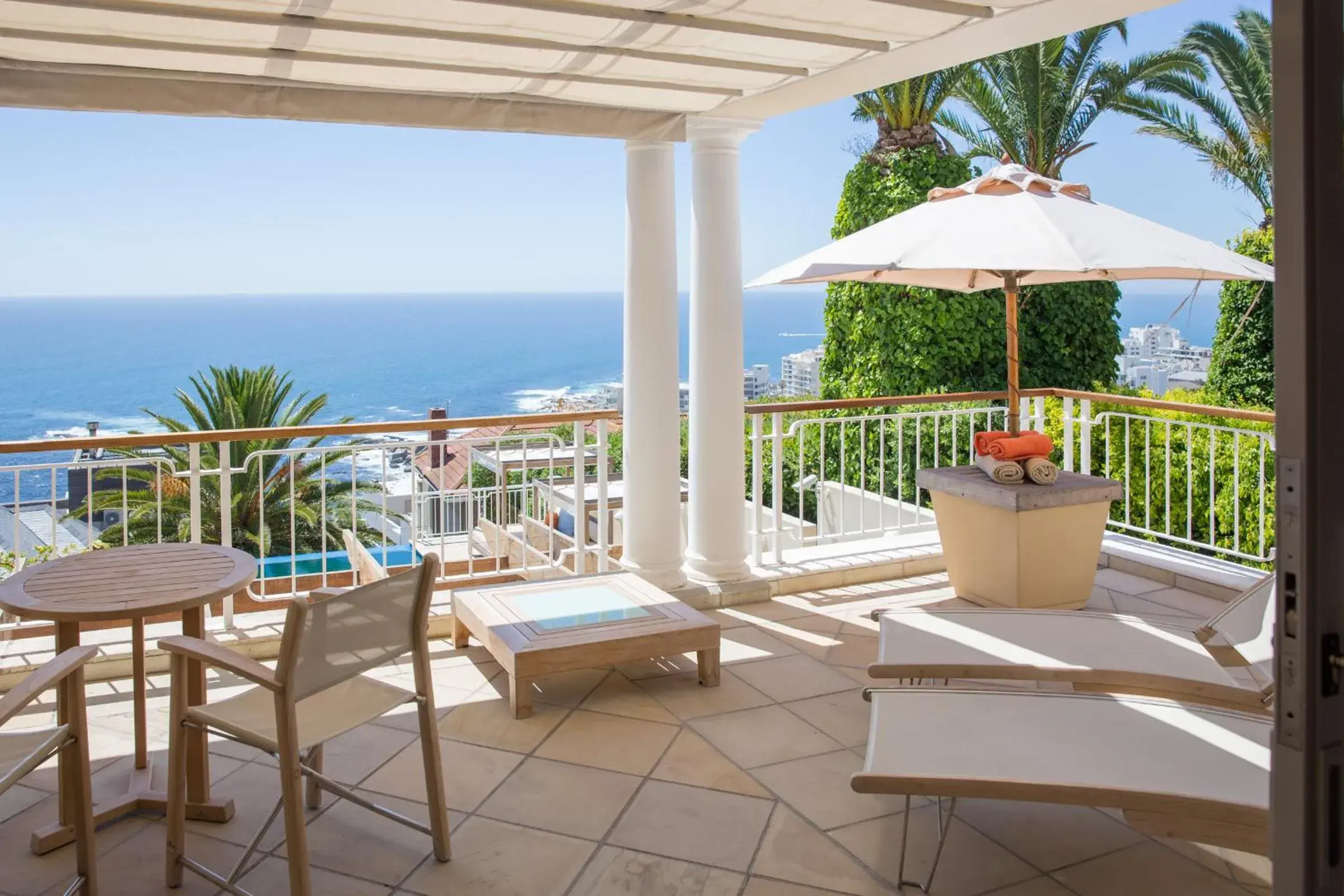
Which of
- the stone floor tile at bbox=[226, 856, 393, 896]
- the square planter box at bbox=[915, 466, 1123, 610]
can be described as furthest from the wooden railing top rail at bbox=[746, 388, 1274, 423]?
the stone floor tile at bbox=[226, 856, 393, 896]

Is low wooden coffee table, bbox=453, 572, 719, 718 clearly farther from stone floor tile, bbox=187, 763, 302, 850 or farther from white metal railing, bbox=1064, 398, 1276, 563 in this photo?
white metal railing, bbox=1064, 398, 1276, 563

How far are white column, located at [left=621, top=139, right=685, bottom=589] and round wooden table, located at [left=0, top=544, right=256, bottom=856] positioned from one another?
2.30 m

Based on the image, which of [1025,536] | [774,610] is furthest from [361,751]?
[1025,536]

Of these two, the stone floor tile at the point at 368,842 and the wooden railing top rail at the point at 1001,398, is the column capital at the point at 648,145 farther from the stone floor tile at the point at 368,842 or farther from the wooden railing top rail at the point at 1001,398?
the stone floor tile at the point at 368,842

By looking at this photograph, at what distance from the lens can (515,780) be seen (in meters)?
3.20

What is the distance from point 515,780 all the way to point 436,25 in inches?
96.0

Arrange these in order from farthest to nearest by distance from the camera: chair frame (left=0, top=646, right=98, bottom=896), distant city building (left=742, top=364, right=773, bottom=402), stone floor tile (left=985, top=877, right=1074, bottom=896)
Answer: distant city building (left=742, top=364, right=773, bottom=402) → stone floor tile (left=985, top=877, right=1074, bottom=896) → chair frame (left=0, top=646, right=98, bottom=896)

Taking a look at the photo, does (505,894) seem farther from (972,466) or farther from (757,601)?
(972,466)

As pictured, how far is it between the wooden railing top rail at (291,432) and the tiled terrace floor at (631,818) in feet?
3.23

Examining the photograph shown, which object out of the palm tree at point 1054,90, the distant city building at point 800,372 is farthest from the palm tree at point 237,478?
the distant city building at point 800,372

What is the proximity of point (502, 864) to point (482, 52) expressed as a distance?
271 cm

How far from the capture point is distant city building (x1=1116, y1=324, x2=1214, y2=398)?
14.6 m

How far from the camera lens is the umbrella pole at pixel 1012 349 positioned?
16.5 ft

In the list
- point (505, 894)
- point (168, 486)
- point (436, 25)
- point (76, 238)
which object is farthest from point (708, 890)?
point (76, 238)
